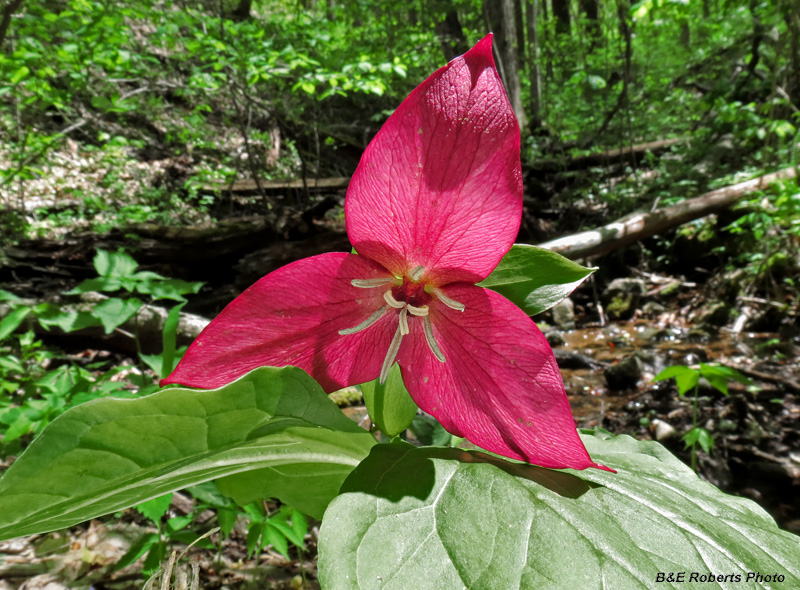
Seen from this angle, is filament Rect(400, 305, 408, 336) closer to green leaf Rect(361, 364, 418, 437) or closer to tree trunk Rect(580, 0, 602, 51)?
green leaf Rect(361, 364, 418, 437)

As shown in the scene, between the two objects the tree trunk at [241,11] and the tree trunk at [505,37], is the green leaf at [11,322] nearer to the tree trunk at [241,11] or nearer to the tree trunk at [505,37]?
the tree trunk at [505,37]

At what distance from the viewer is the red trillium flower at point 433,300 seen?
1.58 feet

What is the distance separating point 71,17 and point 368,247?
4418 millimetres

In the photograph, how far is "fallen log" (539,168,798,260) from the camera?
3998 mm

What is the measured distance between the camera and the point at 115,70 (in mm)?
3787

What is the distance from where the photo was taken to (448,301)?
0.55m

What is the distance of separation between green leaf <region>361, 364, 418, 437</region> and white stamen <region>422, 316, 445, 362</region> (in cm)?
8

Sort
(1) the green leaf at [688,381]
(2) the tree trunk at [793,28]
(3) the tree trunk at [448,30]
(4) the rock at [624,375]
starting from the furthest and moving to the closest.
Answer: (3) the tree trunk at [448,30] < (2) the tree trunk at [793,28] < (4) the rock at [624,375] < (1) the green leaf at [688,381]

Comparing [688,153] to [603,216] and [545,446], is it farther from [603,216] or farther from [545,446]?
[545,446]

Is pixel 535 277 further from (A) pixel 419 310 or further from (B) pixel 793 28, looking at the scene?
(B) pixel 793 28

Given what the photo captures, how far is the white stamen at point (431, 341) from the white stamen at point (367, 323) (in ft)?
0.18

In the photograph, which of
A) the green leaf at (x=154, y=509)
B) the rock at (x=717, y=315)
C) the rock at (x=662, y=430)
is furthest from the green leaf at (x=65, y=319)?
the rock at (x=717, y=315)

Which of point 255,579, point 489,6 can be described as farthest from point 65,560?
point 489,6

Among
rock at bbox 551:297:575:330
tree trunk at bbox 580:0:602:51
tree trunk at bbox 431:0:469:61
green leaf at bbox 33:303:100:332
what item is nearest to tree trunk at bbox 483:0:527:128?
tree trunk at bbox 431:0:469:61
